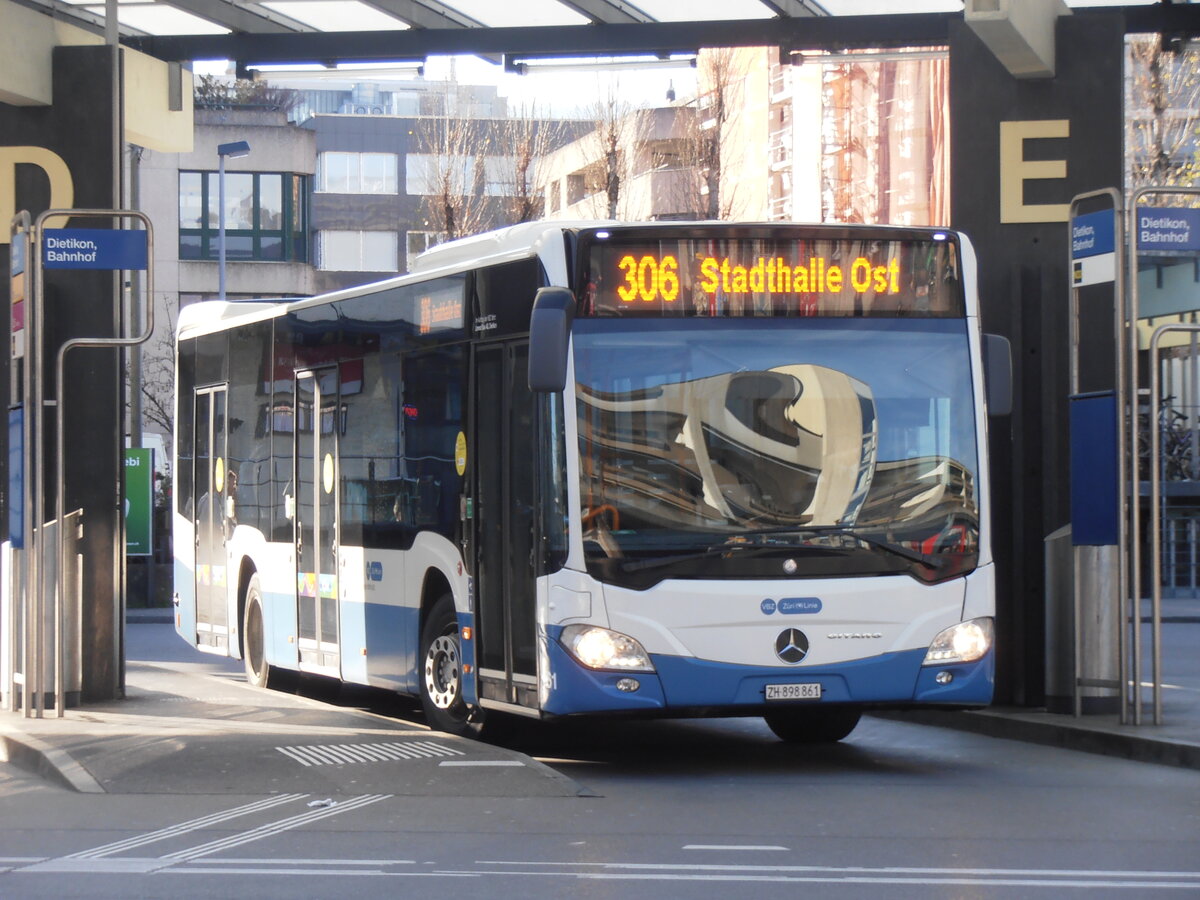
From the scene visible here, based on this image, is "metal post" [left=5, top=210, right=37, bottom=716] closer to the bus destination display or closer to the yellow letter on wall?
the bus destination display

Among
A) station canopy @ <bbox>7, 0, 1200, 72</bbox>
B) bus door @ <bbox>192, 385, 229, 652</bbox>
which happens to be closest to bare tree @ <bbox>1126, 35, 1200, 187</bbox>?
station canopy @ <bbox>7, 0, 1200, 72</bbox>

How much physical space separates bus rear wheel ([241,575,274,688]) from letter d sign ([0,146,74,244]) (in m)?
3.69

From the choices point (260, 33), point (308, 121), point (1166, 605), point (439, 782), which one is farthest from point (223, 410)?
point (308, 121)

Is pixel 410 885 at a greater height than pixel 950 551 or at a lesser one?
lesser

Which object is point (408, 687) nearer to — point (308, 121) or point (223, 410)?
point (223, 410)

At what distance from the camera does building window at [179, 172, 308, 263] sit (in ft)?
181

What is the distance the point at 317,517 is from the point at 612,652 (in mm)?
4782

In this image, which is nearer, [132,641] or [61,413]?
[61,413]

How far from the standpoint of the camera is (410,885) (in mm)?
7570

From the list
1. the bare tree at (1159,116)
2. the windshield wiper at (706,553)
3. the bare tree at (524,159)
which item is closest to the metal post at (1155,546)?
the windshield wiper at (706,553)

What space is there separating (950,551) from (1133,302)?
8.57 ft

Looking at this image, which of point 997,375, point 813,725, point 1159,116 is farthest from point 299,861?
point 1159,116

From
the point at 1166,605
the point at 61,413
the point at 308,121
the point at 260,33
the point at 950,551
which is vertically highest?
the point at 308,121

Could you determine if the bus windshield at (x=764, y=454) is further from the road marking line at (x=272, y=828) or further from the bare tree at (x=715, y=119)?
the bare tree at (x=715, y=119)
